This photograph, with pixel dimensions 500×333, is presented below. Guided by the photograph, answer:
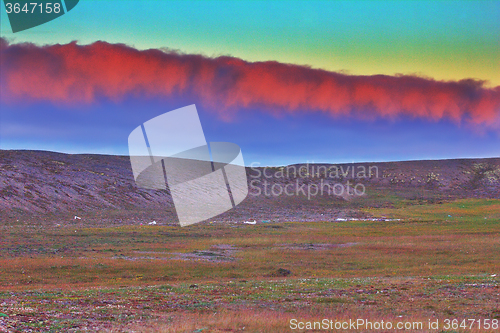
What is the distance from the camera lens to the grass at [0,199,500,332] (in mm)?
15547

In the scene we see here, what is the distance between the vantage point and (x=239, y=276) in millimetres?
30125

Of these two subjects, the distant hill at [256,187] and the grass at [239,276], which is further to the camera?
the distant hill at [256,187]

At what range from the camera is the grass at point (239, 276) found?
15.5m

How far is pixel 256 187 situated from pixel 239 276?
4544 inches

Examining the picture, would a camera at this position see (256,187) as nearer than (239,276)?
No

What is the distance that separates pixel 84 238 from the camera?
49.1 metres

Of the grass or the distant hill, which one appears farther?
the distant hill

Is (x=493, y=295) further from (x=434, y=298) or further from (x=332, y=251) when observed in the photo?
(x=332, y=251)

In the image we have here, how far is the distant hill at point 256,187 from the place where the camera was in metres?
86.6

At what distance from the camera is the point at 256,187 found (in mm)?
145500

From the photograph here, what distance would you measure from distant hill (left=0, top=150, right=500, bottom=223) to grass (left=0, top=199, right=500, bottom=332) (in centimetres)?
2893

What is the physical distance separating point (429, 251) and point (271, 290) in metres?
24.8

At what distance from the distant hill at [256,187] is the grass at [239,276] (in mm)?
28925

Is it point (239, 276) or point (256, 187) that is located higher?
point (256, 187)
